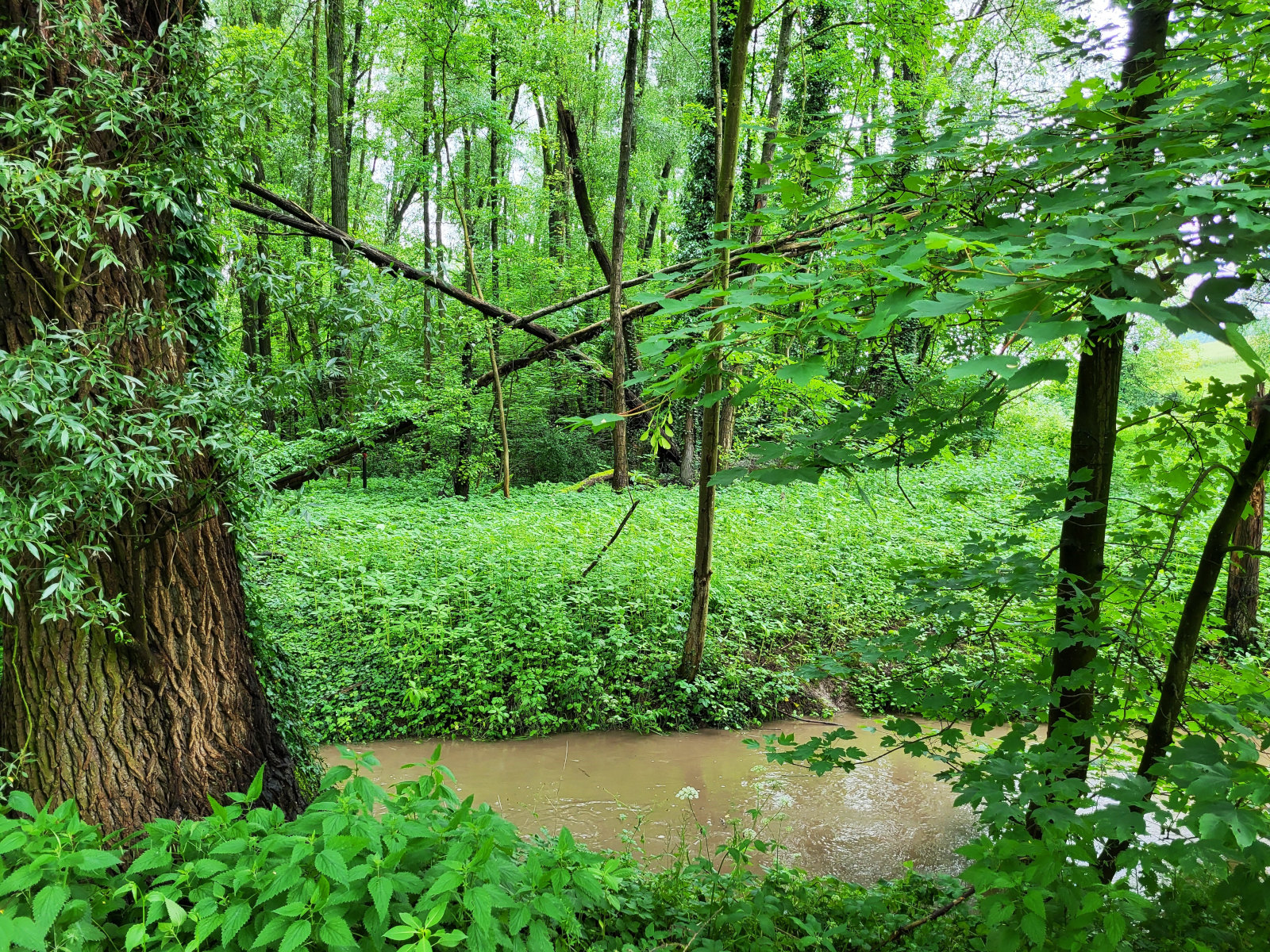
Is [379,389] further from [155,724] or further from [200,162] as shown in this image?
[155,724]

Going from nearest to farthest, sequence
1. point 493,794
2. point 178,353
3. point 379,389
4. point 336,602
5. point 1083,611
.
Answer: point 1083,611
point 178,353
point 379,389
point 493,794
point 336,602

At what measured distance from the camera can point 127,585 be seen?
2852mm

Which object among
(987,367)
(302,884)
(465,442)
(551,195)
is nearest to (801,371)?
(987,367)

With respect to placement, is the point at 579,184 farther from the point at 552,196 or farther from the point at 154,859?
the point at 154,859

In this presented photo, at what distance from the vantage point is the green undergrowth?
5.91 metres

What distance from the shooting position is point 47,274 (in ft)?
8.57

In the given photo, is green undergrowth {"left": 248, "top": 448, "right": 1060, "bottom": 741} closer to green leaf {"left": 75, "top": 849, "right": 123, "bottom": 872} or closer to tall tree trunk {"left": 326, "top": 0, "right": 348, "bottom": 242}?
green leaf {"left": 75, "top": 849, "right": 123, "bottom": 872}

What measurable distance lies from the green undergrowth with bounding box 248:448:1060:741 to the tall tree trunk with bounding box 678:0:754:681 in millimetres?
372

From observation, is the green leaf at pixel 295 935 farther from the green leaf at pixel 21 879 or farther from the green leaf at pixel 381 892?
the green leaf at pixel 21 879

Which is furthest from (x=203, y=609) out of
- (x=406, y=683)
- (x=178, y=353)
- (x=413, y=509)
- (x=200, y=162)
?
(x=413, y=509)

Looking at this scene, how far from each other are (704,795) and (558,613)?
231cm

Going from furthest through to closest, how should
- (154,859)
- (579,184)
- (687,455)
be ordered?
(687,455), (579,184), (154,859)

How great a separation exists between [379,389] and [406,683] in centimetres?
353

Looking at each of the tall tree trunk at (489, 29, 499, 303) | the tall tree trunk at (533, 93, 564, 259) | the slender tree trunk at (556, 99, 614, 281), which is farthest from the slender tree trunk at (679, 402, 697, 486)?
the tall tree trunk at (533, 93, 564, 259)
